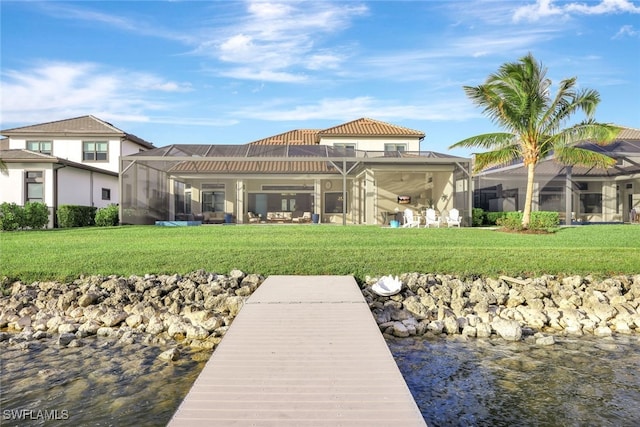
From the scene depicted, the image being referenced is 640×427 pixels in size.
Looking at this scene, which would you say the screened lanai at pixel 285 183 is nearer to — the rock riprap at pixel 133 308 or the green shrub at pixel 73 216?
the green shrub at pixel 73 216

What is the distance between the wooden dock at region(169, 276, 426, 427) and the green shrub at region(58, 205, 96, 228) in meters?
16.1

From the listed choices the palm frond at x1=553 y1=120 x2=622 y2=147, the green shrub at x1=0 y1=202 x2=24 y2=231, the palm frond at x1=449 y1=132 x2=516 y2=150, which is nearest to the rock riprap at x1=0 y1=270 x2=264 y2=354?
the green shrub at x1=0 y1=202 x2=24 y2=231

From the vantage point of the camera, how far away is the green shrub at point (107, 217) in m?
19.7

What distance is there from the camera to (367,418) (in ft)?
11.5

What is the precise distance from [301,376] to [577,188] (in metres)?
23.4

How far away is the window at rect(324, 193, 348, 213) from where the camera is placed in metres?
25.5

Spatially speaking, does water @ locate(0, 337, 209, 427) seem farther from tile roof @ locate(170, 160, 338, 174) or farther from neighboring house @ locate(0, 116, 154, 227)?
tile roof @ locate(170, 160, 338, 174)

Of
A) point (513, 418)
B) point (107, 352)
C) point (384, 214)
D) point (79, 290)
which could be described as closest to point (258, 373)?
point (513, 418)

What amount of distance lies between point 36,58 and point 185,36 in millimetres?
4705

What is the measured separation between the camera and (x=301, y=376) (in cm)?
436

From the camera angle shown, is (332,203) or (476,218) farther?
(332,203)

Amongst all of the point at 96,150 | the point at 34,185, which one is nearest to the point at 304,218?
the point at 34,185

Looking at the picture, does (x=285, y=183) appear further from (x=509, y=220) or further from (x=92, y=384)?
(x=92, y=384)

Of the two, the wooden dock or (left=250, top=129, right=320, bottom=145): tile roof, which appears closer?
the wooden dock
